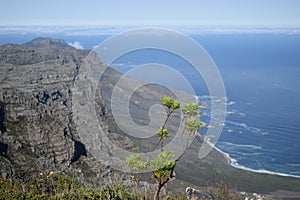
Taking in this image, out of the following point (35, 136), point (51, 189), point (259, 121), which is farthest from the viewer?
point (259, 121)

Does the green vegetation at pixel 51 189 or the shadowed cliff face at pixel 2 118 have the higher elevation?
the shadowed cliff face at pixel 2 118

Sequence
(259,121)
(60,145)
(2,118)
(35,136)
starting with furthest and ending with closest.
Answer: (259,121) < (2,118) < (60,145) < (35,136)

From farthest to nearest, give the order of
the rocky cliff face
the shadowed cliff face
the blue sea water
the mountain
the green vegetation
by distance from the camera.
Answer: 1. the blue sea water
2. the shadowed cliff face
3. the mountain
4. the rocky cliff face
5. the green vegetation

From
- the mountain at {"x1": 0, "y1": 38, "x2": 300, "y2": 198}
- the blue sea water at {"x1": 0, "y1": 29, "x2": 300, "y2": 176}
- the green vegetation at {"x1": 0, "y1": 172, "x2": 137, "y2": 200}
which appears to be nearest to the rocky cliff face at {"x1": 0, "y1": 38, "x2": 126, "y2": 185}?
the mountain at {"x1": 0, "y1": 38, "x2": 300, "y2": 198}

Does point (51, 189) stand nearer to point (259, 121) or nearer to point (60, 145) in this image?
point (60, 145)

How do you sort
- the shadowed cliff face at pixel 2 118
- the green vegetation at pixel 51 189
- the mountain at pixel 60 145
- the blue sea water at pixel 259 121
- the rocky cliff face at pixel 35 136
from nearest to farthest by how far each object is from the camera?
the green vegetation at pixel 51 189, the rocky cliff face at pixel 35 136, the mountain at pixel 60 145, the shadowed cliff face at pixel 2 118, the blue sea water at pixel 259 121

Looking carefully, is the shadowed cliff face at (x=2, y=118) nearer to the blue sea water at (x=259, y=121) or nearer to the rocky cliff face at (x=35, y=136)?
the rocky cliff face at (x=35, y=136)

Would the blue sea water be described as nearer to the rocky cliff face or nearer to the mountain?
the mountain

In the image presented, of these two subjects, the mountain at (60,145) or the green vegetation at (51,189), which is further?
the mountain at (60,145)

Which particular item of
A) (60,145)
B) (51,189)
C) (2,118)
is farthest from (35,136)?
(51,189)

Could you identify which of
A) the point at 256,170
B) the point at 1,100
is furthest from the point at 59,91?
the point at 256,170

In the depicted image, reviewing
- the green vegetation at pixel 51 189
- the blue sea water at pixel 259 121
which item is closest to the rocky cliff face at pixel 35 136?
the green vegetation at pixel 51 189

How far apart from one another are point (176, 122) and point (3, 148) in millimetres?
53952

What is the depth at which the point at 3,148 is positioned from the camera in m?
63.7
